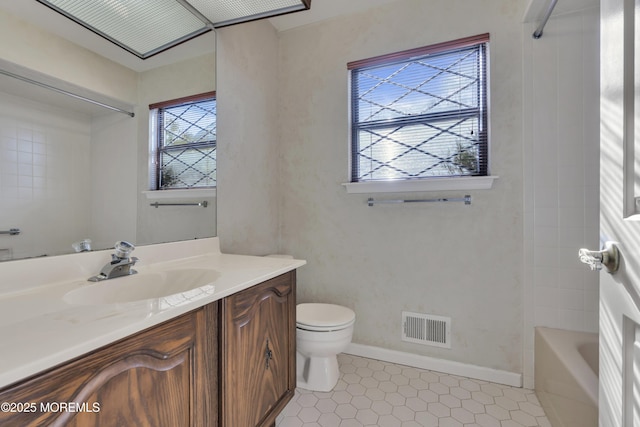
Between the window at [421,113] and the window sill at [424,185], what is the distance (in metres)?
0.08

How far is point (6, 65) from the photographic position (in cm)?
87

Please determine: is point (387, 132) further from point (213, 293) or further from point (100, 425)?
point (100, 425)

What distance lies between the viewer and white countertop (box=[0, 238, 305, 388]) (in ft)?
1.71

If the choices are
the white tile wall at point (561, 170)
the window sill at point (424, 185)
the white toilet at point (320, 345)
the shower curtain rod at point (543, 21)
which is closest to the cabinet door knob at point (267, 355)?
the white toilet at point (320, 345)

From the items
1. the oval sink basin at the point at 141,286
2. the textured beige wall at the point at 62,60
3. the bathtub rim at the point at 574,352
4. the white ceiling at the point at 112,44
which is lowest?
the bathtub rim at the point at 574,352

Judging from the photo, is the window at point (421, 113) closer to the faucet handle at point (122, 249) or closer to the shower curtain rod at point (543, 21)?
the shower curtain rod at point (543, 21)

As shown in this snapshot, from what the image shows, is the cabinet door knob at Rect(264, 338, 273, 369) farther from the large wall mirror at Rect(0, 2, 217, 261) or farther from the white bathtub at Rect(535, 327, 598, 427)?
the white bathtub at Rect(535, 327, 598, 427)

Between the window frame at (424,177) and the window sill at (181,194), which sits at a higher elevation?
the window frame at (424,177)

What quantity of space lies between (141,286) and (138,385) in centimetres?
50

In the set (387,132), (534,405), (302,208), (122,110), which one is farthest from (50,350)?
(534,405)

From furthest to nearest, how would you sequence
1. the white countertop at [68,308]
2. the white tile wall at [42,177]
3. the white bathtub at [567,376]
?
the white bathtub at [567,376] → the white tile wall at [42,177] → the white countertop at [68,308]

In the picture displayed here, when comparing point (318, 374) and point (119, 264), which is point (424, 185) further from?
point (119, 264)

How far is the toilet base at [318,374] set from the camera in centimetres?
167

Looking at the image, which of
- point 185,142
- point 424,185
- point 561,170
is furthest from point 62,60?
point 561,170
